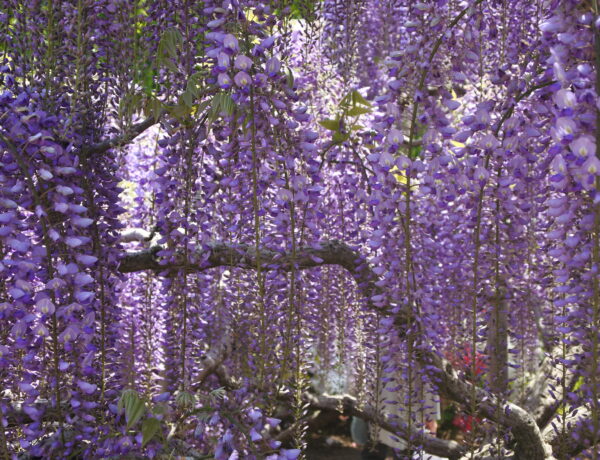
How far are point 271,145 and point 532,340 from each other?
2772mm

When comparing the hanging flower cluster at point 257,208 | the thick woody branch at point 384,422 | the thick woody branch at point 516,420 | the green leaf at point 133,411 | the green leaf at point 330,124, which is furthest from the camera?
the thick woody branch at point 516,420

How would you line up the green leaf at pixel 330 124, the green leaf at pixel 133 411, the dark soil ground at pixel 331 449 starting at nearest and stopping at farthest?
the green leaf at pixel 133 411 → the green leaf at pixel 330 124 → the dark soil ground at pixel 331 449

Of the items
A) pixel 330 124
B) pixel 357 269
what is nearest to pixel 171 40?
pixel 330 124

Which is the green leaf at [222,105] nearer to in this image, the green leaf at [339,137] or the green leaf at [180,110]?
the green leaf at [180,110]

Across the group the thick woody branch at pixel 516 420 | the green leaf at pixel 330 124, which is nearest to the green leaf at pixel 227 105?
the green leaf at pixel 330 124

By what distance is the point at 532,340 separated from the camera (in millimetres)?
4547

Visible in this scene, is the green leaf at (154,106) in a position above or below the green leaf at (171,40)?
below

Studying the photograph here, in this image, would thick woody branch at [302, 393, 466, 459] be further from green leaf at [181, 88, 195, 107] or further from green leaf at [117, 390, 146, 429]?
green leaf at [181, 88, 195, 107]

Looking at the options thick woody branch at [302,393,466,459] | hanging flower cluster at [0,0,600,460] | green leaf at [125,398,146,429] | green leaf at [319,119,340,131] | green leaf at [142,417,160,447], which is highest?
green leaf at [319,119,340,131]

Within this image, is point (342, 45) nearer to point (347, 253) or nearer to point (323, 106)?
point (323, 106)

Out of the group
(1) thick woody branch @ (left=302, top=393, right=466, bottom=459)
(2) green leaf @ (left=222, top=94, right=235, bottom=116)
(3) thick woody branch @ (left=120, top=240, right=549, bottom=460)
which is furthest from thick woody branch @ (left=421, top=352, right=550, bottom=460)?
(2) green leaf @ (left=222, top=94, right=235, bottom=116)

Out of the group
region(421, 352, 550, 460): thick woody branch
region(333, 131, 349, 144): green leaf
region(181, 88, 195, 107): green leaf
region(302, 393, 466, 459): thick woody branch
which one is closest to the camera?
region(181, 88, 195, 107): green leaf

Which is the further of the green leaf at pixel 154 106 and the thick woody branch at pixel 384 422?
the thick woody branch at pixel 384 422

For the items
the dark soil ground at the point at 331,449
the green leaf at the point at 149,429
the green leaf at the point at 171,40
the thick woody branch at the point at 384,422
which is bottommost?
the dark soil ground at the point at 331,449
